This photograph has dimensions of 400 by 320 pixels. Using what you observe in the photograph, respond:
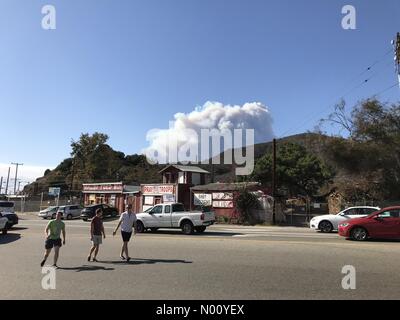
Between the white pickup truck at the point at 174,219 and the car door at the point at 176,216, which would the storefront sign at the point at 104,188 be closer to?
the white pickup truck at the point at 174,219

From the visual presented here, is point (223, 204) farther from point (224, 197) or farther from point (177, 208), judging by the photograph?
point (177, 208)

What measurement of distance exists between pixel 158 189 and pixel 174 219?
2720 centimetres

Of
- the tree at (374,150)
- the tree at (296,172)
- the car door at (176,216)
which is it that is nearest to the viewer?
the car door at (176,216)

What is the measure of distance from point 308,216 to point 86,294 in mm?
33017

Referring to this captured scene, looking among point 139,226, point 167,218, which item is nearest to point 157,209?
point 167,218

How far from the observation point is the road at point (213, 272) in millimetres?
9297

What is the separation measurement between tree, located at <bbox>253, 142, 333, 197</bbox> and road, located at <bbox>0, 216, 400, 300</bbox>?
4920cm

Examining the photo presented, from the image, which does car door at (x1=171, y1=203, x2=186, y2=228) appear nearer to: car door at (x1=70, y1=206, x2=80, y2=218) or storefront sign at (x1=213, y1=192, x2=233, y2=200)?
storefront sign at (x1=213, y1=192, x2=233, y2=200)

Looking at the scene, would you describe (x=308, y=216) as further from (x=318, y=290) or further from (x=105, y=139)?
(x=105, y=139)

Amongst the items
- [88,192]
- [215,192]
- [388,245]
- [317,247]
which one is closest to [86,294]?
[317,247]

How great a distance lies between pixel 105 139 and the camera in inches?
3442

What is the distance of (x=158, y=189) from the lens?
5262cm

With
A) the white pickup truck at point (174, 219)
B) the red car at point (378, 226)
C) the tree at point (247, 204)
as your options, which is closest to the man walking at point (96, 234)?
the white pickup truck at point (174, 219)

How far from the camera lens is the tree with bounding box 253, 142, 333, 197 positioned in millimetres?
66500
